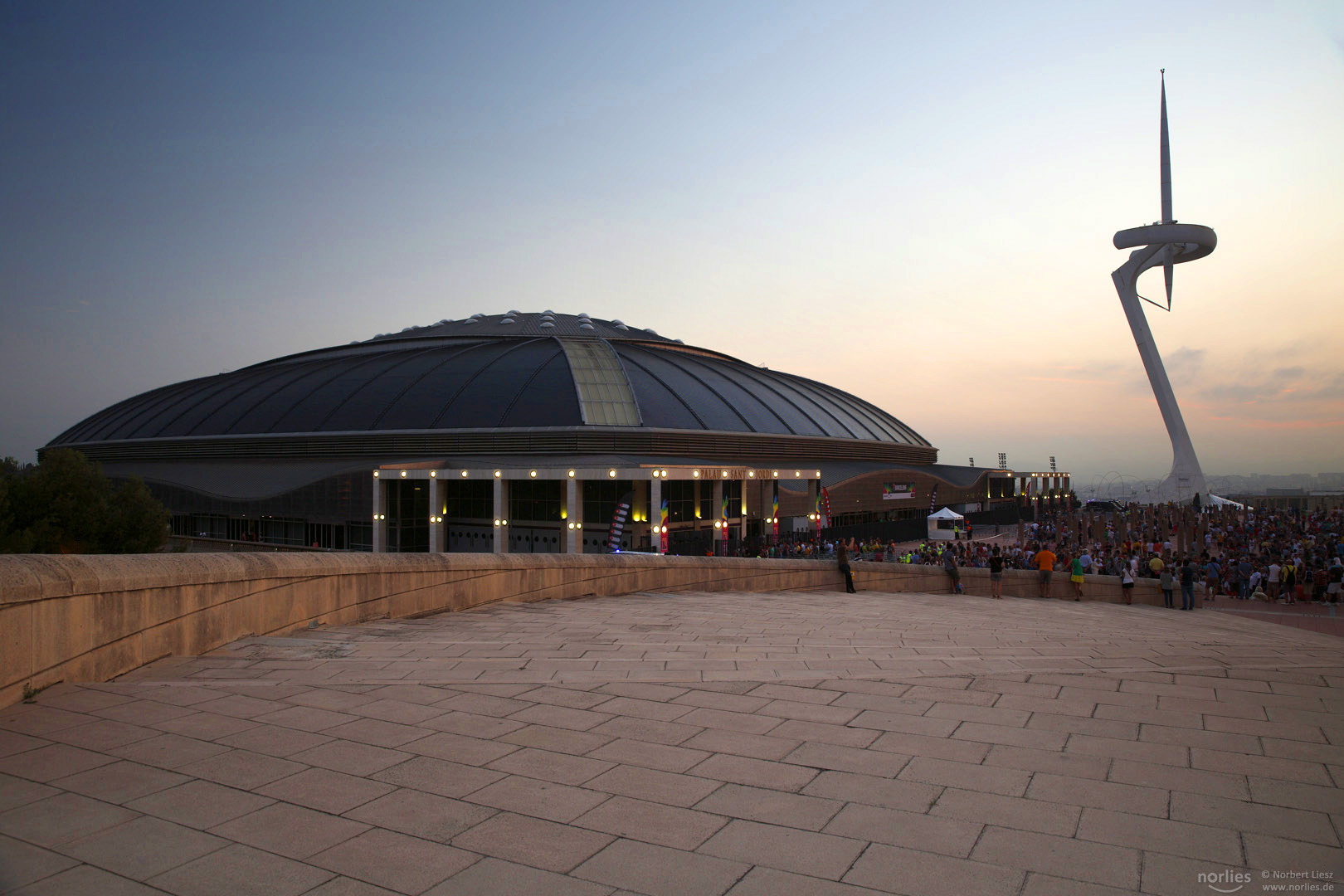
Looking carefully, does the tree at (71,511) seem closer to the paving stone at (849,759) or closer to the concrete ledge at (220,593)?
the concrete ledge at (220,593)

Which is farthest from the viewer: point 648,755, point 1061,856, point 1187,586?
point 1187,586

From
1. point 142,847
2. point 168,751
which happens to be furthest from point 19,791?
point 142,847

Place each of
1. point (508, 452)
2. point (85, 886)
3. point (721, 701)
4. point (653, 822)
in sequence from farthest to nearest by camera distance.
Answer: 1. point (508, 452)
2. point (721, 701)
3. point (653, 822)
4. point (85, 886)

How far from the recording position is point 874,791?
16.3 ft

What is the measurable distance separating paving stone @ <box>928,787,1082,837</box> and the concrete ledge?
6.56 m

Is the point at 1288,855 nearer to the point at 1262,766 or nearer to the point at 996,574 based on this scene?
the point at 1262,766

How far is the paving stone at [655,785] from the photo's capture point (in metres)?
4.83

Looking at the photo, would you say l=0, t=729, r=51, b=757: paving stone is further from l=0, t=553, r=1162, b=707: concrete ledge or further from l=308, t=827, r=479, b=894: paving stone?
l=308, t=827, r=479, b=894: paving stone

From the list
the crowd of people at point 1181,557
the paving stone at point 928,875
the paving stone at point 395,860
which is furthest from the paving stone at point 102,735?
the crowd of people at point 1181,557

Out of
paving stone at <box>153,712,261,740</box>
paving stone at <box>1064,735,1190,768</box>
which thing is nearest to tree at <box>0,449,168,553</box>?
paving stone at <box>153,712,261,740</box>

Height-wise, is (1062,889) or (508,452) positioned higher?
(508,452)

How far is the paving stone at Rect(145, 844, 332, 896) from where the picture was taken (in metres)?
3.76

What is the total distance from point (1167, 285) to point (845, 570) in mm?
63008

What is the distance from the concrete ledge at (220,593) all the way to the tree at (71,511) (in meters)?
19.1
